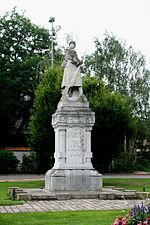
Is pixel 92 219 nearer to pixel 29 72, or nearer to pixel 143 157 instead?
pixel 29 72

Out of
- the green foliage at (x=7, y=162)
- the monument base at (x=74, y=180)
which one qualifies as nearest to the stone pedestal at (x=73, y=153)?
the monument base at (x=74, y=180)

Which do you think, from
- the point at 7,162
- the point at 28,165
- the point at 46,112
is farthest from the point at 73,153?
the point at 28,165

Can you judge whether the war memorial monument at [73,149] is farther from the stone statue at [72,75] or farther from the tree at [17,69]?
the tree at [17,69]

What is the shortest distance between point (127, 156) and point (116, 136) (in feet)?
44.4

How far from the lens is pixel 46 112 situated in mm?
36812

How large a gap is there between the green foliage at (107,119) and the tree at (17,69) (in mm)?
11825

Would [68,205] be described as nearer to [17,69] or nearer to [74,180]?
[74,180]

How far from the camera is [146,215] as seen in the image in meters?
8.03

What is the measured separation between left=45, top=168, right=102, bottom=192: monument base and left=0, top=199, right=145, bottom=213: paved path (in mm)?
2269

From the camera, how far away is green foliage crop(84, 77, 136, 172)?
37.1 metres

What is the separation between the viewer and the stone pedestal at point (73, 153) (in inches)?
822

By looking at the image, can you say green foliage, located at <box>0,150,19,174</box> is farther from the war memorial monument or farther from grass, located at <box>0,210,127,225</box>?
grass, located at <box>0,210,127,225</box>

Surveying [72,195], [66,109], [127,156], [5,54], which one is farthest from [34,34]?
[72,195]

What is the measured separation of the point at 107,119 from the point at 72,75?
14.9m
